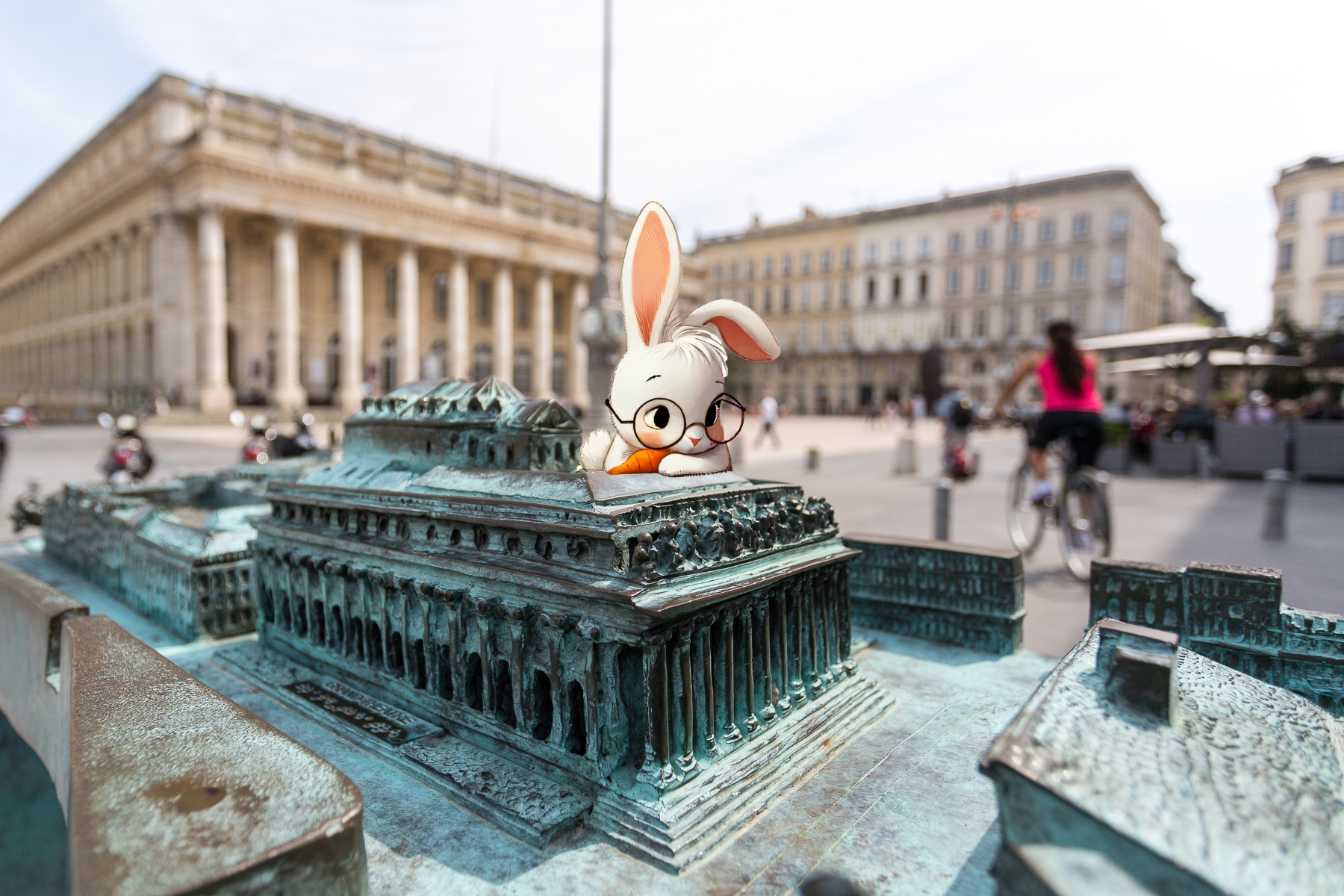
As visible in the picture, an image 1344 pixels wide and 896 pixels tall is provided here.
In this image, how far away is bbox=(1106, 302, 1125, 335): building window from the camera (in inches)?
1844

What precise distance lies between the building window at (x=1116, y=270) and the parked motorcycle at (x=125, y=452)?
173 ft

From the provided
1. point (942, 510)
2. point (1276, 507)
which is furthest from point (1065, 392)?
point (1276, 507)

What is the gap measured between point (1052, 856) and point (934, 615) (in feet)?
8.88

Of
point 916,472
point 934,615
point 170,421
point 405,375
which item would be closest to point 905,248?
point 405,375

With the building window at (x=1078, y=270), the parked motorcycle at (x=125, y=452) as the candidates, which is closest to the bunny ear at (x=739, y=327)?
the parked motorcycle at (x=125, y=452)

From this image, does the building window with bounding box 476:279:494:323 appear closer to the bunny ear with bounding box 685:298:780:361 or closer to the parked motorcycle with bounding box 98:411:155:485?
the parked motorcycle with bounding box 98:411:155:485

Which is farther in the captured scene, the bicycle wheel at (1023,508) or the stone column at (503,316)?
the stone column at (503,316)

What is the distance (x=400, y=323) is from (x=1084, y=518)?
33372 millimetres

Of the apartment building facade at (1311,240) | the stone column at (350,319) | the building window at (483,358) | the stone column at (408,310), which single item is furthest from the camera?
the building window at (483,358)

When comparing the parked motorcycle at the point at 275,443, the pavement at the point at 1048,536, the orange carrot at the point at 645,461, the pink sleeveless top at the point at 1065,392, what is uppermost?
the pink sleeveless top at the point at 1065,392

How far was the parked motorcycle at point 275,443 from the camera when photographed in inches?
349

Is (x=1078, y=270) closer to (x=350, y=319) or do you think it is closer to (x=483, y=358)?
(x=483, y=358)

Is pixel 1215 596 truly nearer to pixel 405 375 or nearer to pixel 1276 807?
pixel 1276 807

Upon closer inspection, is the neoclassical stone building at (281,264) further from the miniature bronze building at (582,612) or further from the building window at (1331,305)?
the building window at (1331,305)
